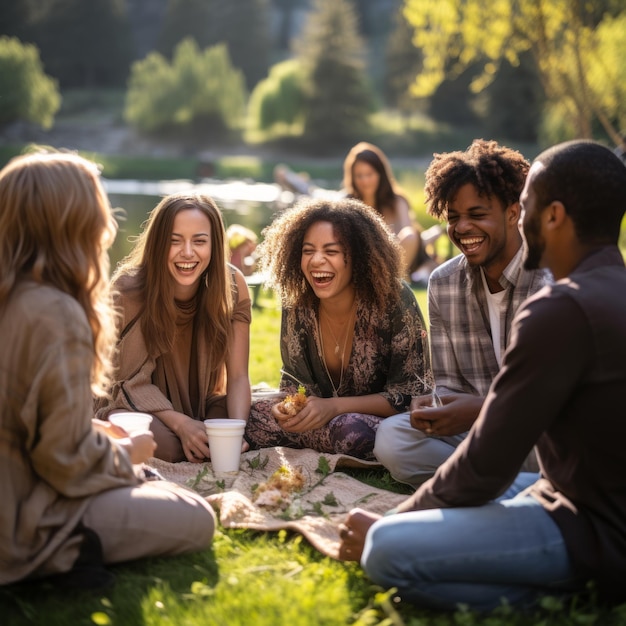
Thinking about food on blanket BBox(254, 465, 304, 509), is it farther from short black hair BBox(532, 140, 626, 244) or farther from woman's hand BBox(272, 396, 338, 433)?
short black hair BBox(532, 140, 626, 244)

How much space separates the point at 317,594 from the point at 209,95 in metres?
69.0

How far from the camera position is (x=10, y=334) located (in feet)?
9.41

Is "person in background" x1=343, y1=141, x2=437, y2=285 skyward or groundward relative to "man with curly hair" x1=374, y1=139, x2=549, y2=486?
skyward

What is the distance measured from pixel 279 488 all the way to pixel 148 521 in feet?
3.68

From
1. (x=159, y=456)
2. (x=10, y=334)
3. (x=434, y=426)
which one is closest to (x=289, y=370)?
(x=159, y=456)

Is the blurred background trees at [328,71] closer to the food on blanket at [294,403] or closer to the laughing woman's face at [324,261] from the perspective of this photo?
the laughing woman's face at [324,261]

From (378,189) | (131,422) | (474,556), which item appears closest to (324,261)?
(131,422)

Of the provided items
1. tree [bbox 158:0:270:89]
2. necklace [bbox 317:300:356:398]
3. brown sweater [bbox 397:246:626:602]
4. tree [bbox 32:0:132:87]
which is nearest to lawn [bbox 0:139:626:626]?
brown sweater [bbox 397:246:626:602]

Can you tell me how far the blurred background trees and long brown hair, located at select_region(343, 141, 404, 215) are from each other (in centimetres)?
1101

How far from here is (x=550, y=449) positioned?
2852 mm

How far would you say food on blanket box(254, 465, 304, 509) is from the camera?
4.08m

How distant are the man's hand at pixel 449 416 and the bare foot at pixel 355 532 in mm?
799

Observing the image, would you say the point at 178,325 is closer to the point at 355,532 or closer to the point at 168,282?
the point at 168,282

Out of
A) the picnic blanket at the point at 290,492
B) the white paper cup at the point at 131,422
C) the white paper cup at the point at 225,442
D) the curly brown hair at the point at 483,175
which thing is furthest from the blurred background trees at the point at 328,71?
the white paper cup at the point at 131,422
